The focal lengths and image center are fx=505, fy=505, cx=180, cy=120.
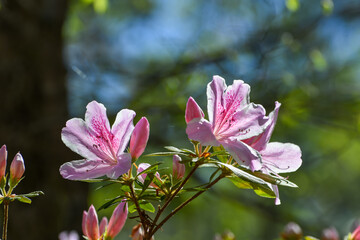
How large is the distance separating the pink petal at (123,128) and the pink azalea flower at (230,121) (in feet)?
0.33

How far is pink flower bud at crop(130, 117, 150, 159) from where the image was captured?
85cm

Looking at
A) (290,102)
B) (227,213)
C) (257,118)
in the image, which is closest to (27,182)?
(290,102)

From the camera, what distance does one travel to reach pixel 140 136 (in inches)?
33.4

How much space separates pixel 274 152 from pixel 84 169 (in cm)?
36

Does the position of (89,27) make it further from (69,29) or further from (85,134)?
(85,134)

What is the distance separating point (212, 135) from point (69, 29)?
4.27 meters

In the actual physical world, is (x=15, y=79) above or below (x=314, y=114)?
above

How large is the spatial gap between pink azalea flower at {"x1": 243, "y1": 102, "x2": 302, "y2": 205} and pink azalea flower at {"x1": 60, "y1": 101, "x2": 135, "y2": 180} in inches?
8.6

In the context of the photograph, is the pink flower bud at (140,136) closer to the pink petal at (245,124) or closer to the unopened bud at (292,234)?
the pink petal at (245,124)

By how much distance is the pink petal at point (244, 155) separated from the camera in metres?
0.80

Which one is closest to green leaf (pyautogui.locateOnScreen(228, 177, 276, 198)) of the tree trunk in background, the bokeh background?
the bokeh background

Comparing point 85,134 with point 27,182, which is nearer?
point 85,134

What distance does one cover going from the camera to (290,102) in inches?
116

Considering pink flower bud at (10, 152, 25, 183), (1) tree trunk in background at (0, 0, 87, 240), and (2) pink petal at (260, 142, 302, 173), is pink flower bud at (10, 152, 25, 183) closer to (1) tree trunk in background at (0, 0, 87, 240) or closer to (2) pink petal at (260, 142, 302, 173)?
(2) pink petal at (260, 142, 302, 173)
